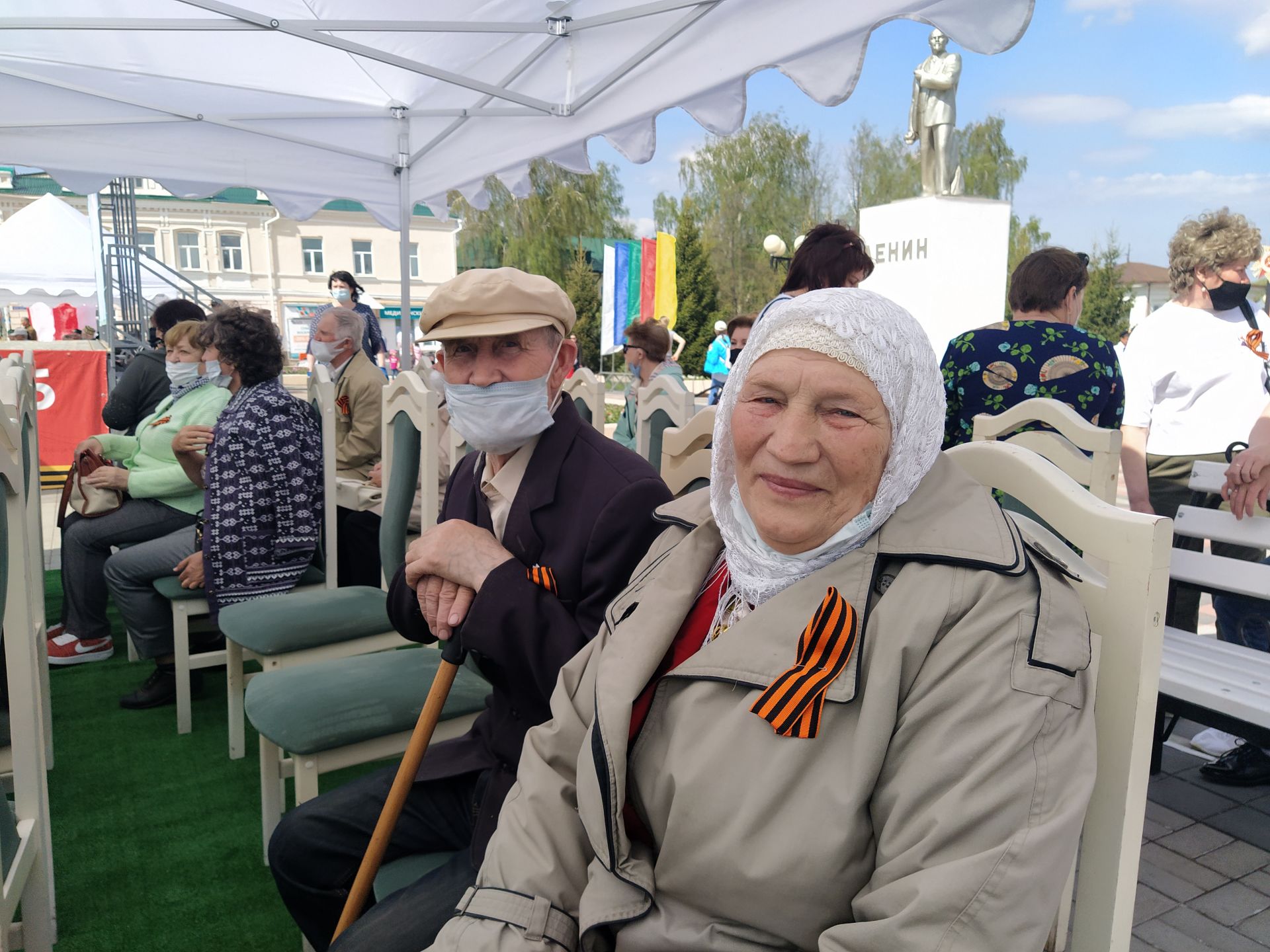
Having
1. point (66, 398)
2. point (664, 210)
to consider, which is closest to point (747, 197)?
point (664, 210)

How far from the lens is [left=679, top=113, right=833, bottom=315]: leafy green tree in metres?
34.8

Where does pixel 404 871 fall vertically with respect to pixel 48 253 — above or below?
below

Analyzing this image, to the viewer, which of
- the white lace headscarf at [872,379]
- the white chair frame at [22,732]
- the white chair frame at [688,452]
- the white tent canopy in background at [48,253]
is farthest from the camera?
the white tent canopy in background at [48,253]

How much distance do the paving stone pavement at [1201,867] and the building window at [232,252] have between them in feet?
138

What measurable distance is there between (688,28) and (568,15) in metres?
0.84

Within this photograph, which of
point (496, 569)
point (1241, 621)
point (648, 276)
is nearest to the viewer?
point (496, 569)

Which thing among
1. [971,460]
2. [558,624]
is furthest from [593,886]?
[971,460]

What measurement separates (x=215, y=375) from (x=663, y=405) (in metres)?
2.25

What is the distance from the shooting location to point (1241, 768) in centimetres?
324

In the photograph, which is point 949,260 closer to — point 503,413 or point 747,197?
point 503,413

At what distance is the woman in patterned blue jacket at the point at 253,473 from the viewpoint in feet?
11.1

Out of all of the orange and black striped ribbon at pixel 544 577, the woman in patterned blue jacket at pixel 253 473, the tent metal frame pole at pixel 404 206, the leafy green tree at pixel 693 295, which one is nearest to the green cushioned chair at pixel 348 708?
the orange and black striped ribbon at pixel 544 577

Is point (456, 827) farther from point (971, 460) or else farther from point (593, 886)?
point (971, 460)

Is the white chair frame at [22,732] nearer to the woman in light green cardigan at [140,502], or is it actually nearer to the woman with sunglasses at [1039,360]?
the woman in light green cardigan at [140,502]
